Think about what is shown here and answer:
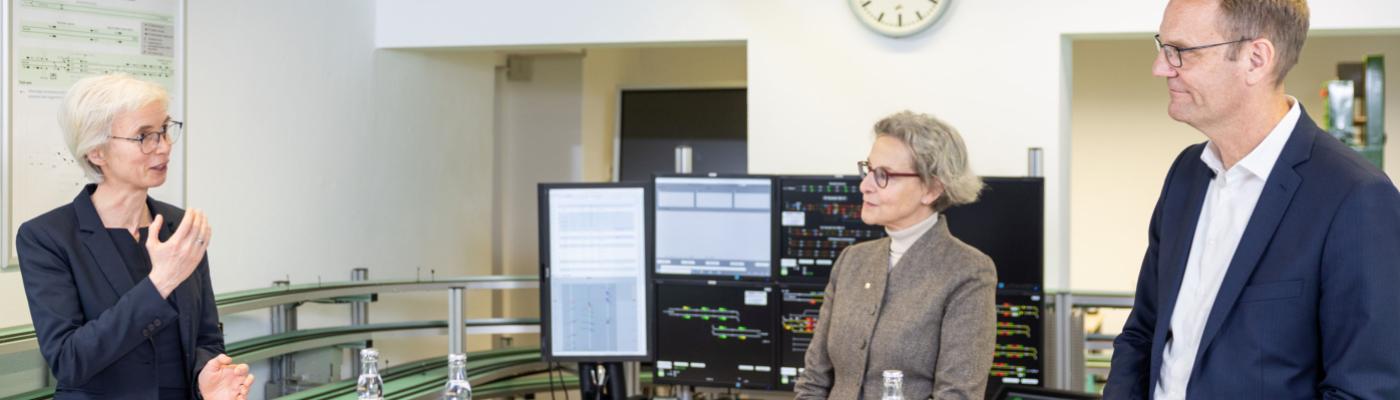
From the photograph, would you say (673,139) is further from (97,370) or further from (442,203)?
(97,370)

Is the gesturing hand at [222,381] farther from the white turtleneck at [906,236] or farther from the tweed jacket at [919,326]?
the white turtleneck at [906,236]

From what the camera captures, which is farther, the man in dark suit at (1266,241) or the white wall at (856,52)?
the white wall at (856,52)

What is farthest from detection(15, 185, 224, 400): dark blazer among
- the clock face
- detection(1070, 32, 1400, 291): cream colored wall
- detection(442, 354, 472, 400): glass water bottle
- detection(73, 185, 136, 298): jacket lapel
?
detection(1070, 32, 1400, 291): cream colored wall

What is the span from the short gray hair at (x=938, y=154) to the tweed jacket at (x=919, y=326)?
88 millimetres

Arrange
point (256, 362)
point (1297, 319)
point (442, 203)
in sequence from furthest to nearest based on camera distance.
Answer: point (442, 203) → point (256, 362) → point (1297, 319)

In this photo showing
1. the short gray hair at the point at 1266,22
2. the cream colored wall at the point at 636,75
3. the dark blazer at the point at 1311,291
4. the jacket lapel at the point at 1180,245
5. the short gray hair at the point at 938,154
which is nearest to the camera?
the dark blazer at the point at 1311,291

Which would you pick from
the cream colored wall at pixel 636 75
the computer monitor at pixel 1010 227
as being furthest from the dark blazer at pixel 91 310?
the cream colored wall at pixel 636 75

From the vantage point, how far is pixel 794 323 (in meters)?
4.41

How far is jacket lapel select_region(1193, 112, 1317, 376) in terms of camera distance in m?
1.88

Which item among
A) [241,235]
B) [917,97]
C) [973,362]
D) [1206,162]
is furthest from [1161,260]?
[241,235]

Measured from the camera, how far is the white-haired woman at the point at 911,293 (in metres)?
2.87

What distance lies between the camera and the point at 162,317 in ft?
7.79

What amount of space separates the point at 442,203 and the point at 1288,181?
4.30 m

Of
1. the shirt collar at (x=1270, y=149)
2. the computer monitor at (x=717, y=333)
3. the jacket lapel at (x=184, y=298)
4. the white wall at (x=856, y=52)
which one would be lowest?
the computer monitor at (x=717, y=333)
